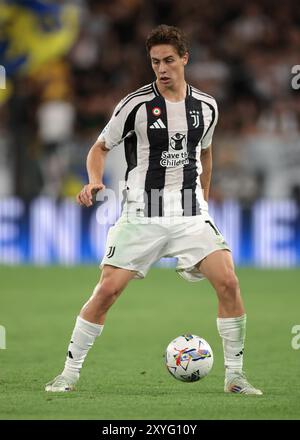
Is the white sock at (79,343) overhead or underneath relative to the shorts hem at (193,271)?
underneath

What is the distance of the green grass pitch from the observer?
5.92 meters

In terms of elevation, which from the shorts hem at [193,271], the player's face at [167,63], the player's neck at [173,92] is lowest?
the shorts hem at [193,271]

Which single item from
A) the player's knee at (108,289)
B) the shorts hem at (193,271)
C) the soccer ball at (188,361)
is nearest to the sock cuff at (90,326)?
the player's knee at (108,289)

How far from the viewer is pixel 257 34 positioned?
21.7m

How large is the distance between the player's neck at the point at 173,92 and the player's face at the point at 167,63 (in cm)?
3

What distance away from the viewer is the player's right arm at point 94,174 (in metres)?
6.19

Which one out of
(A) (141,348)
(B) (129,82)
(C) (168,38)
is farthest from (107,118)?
(C) (168,38)

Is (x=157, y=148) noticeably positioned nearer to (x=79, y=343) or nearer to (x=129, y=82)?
(x=79, y=343)

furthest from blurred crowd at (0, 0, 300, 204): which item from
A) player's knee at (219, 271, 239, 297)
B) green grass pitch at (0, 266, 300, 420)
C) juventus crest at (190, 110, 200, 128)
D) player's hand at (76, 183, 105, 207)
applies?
player's hand at (76, 183, 105, 207)

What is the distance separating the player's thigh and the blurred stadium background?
6096 millimetres

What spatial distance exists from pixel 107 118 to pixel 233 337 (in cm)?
1445

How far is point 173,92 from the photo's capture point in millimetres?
6625

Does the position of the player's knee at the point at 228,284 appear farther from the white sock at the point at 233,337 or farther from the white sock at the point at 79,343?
the white sock at the point at 79,343
